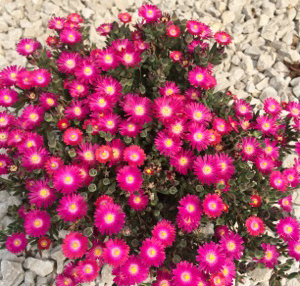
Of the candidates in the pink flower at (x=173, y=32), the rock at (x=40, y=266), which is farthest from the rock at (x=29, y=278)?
the pink flower at (x=173, y=32)

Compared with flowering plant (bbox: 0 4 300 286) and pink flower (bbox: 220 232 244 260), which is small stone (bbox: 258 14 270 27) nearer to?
flowering plant (bbox: 0 4 300 286)

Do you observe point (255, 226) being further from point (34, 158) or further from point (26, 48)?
point (26, 48)

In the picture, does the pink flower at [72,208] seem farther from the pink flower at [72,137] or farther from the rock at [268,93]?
the rock at [268,93]

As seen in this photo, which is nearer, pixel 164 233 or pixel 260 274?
pixel 164 233

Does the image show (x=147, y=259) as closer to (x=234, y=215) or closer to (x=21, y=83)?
(x=234, y=215)

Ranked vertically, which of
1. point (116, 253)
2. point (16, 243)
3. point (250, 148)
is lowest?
point (16, 243)

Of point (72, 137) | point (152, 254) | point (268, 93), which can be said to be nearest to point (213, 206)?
point (152, 254)

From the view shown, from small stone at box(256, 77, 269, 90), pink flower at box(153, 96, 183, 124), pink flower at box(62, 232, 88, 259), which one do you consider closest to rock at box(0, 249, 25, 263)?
pink flower at box(62, 232, 88, 259)
